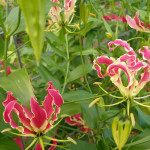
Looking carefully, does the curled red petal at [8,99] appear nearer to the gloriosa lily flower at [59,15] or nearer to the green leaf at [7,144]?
the green leaf at [7,144]

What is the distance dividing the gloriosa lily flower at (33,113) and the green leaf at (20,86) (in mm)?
14

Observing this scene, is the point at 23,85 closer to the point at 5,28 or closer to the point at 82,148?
the point at 5,28

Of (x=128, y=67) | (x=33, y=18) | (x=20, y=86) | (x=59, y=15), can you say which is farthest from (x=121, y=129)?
(x=59, y=15)

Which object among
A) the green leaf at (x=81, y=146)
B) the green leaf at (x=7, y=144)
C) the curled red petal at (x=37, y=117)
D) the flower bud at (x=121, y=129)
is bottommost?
the green leaf at (x=81, y=146)

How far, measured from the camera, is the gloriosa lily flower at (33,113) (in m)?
0.47

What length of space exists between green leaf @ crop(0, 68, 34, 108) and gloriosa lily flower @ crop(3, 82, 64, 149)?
14 millimetres

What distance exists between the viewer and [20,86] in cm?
48

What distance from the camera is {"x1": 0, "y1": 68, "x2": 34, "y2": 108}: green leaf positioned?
0.47 m

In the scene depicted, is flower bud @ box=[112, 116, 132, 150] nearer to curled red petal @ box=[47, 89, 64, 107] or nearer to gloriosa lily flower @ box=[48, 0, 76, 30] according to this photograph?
curled red petal @ box=[47, 89, 64, 107]

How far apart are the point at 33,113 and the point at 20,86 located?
68mm

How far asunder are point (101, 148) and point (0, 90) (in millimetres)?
391

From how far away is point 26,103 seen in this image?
48 cm

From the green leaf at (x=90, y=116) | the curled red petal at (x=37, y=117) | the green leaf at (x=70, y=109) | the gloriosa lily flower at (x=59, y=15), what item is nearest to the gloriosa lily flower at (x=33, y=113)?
the curled red petal at (x=37, y=117)

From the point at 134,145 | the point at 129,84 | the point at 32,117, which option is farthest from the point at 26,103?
the point at 134,145
